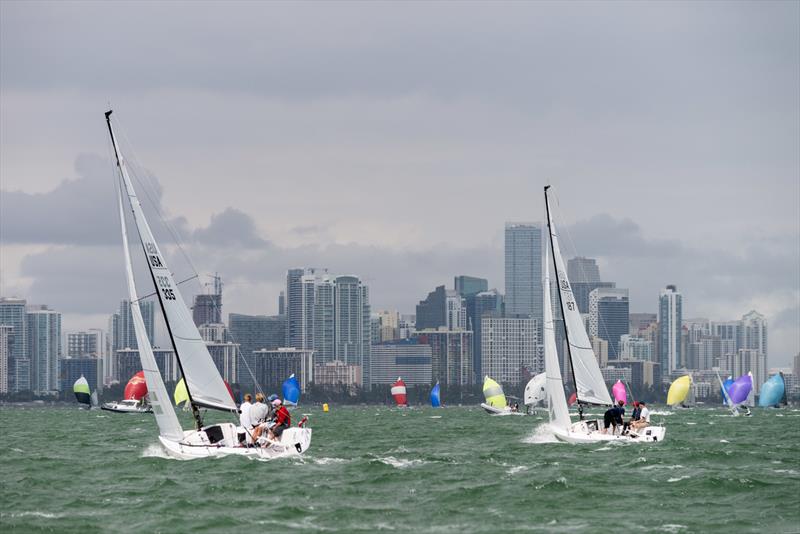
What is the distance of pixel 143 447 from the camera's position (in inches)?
1928

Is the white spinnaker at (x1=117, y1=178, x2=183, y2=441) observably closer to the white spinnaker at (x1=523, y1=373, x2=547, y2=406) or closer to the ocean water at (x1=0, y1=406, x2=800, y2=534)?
the ocean water at (x1=0, y1=406, x2=800, y2=534)

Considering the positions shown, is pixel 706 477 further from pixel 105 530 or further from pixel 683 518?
pixel 105 530

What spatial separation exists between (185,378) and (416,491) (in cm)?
885

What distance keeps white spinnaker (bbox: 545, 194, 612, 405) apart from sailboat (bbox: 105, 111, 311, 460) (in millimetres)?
13408

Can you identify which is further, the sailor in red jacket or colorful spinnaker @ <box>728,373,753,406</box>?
colorful spinnaker @ <box>728,373,753,406</box>

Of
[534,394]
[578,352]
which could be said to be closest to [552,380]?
[578,352]

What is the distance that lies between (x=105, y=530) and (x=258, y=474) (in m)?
8.29

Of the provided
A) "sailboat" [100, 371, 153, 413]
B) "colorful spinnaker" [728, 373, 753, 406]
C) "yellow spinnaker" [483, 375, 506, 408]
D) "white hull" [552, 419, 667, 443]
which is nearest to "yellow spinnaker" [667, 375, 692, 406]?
"colorful spinnaker" [728, 373, 753, 406]

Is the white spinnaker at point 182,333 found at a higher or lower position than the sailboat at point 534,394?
higher

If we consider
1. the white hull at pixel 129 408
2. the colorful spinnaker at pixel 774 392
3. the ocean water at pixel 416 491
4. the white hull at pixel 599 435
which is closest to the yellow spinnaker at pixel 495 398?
the colorful spinnaker at pixel 774 392

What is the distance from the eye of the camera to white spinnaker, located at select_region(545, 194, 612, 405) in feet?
164

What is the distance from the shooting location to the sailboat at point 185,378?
127 feet

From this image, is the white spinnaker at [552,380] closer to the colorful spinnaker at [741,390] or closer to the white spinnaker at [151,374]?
the white spinnaker at [151,374]

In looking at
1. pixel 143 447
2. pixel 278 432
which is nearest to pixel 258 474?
pixel 278 432
